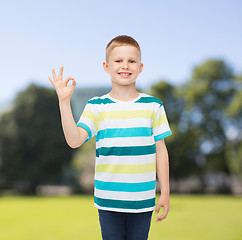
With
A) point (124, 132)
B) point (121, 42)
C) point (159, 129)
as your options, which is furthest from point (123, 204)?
point (121, 42)

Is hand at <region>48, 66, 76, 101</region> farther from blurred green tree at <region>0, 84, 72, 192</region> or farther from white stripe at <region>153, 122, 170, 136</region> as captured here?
blurred green tree at <region>0, 84, 72, 192</region>

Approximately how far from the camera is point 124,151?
275 centimetres

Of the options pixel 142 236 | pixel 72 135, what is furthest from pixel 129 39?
pixel 142 236

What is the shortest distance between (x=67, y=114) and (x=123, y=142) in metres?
0.51

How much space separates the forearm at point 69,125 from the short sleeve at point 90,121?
0.12m

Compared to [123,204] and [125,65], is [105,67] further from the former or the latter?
[123,204]

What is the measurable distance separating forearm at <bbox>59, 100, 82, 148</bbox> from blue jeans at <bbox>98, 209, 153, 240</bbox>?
65 centimetres

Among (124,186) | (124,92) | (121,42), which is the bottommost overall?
(124,186)

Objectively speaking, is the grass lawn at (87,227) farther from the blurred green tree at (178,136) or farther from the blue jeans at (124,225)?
the blurred green tree at (178,136)

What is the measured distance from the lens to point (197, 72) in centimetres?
3281

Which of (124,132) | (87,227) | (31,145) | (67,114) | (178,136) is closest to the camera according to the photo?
(67,114)

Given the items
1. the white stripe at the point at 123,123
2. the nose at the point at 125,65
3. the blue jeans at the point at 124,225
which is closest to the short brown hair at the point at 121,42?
the nose at the point at 125,65

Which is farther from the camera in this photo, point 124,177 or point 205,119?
point 205,119

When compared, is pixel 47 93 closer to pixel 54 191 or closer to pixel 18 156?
pixel 18 156
